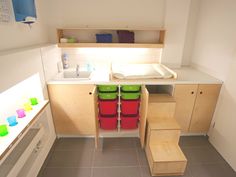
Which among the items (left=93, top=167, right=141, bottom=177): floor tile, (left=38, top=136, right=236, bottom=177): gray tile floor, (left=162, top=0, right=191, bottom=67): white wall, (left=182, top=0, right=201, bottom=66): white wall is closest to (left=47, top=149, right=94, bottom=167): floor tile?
(left=38, top=136, right=236, bottom=177): gray tile floor

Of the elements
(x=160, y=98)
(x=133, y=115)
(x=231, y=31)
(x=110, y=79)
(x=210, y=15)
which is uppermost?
(x=210, y=15)

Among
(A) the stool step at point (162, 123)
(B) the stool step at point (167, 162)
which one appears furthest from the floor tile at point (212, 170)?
(A) the stool step at point (162, 123)

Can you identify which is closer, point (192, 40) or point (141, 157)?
point (141, 157)

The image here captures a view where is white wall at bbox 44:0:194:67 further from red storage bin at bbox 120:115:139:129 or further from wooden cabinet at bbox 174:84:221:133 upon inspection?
red storage bin at bbox 120:115:139:129

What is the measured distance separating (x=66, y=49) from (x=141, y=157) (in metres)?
1.87

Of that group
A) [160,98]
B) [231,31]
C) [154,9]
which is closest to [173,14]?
[154,9]

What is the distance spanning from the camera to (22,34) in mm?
1619

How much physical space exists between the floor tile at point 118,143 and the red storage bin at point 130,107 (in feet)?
1.36

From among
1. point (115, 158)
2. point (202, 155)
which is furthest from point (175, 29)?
point (115, 158)

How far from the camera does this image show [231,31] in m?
1.76

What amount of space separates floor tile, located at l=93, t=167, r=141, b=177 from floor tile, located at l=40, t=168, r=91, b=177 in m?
0.10

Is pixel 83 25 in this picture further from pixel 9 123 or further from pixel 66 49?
pixel 9 123

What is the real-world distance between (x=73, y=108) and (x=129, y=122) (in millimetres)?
765

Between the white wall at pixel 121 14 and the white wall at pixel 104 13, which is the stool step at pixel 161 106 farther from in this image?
the white wall at pixel 104 13
